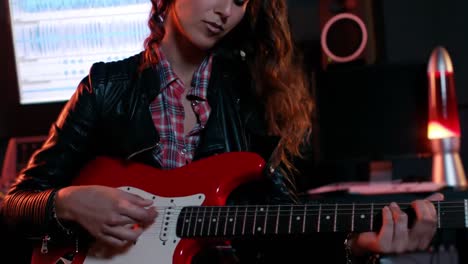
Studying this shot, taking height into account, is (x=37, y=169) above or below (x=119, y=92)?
below

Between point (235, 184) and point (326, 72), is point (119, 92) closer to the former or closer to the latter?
point (235, 184)

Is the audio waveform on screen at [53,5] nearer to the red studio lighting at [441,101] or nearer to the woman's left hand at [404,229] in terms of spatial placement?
the red studio lighting at [441,101]

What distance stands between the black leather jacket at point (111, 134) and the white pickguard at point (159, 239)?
148 mm

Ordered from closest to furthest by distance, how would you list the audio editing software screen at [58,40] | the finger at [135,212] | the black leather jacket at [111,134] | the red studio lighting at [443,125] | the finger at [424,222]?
the finger at [424,222], the finger at [135,212], the black leather jacket at [111,134], the red studio lighting at [443,125], the audio editing software screen at [58,40]

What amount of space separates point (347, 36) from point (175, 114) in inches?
34.5

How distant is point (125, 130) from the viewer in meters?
1.47

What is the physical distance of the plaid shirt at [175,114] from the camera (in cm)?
148

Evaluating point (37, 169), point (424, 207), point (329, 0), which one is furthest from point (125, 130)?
point (329, 0)

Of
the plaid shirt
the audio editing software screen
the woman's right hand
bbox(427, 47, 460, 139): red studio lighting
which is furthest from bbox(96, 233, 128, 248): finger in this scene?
bbox(427, 47, 460, 139): red studio lighting

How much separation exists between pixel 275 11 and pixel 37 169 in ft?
1.96

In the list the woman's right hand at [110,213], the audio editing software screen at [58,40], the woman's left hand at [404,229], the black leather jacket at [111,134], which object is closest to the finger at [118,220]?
the woman's right hand at [110,213]

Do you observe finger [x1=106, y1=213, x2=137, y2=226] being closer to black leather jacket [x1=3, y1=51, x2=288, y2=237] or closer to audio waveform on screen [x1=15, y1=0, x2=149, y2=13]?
black leather jacket [x1=3, y1=51, x2=288, y2=237]

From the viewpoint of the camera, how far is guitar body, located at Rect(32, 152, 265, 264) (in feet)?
4.25

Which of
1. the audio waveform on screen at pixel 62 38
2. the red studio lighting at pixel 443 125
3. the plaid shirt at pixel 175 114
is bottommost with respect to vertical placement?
the red studio lighting at pixel 443 125
